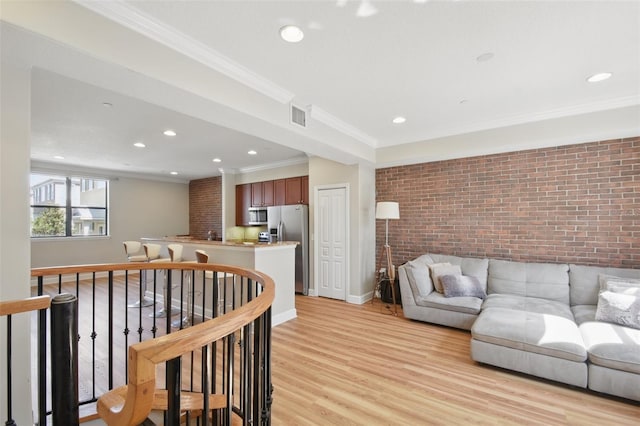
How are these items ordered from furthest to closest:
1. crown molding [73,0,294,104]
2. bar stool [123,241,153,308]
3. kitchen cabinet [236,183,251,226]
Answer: kitchen cabinet [236,183,251,226] < bar stool [123,241,153,308] < crown molding [73,0,294,104]

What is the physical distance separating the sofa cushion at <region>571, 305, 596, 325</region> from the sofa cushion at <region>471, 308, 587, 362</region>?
0.26 meters

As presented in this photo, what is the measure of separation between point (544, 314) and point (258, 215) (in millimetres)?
5380

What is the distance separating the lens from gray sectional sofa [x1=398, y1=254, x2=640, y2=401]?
2.26 metres

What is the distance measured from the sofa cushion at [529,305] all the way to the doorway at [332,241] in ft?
7.18

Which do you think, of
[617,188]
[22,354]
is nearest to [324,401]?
[22,354]

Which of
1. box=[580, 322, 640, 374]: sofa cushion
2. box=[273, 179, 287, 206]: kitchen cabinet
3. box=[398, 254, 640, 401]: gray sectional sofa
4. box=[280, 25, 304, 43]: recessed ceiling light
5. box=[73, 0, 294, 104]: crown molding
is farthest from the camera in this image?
box=[273, 179, 287, 206]: kitchen cabinet

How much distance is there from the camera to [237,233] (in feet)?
23.4

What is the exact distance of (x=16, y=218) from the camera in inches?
65.5

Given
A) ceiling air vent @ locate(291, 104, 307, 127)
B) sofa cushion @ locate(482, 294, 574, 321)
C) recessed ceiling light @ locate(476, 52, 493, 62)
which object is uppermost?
recessed ceiling light @ locate(476, 52, 493, 62)

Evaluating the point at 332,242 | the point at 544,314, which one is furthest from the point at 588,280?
the point at 332,242

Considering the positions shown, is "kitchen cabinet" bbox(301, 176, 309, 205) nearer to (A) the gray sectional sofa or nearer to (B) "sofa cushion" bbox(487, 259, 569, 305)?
(A) the gray sectional sofa

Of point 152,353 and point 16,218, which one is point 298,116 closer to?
point 16,218

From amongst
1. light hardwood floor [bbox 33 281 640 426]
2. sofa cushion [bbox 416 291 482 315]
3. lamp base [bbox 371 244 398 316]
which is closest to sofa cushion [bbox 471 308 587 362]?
light hardwood floor [bbox 33 281 640 426]

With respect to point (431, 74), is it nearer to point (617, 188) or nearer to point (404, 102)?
point (404, 102)
